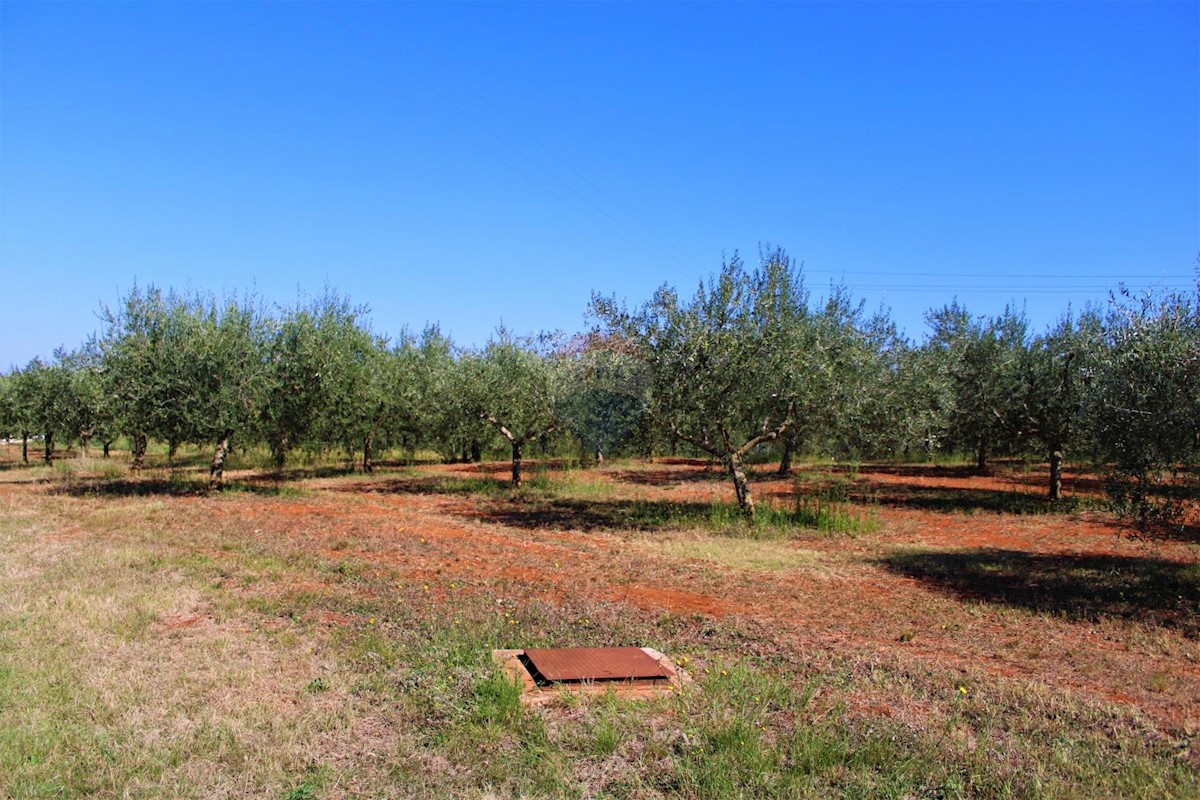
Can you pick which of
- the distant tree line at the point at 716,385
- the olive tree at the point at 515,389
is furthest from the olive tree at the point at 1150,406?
the olive tree at the point at 515,389

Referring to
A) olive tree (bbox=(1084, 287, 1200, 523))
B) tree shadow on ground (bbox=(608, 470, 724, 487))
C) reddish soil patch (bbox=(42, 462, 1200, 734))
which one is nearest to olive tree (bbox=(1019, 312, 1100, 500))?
reddish soil patch (bbox=(42, 462, 1200, 734))

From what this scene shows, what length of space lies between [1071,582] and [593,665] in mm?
8803

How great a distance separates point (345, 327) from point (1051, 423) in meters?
20.6

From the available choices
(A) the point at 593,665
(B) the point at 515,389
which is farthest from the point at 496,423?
(A) the point at 593,665

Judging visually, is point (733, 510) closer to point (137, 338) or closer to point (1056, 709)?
point (1056, 709)

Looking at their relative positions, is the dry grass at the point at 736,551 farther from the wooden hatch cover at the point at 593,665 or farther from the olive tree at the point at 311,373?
the olive tree at the point at 311,373

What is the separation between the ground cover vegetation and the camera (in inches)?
203

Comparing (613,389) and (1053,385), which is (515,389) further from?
(1053,385)

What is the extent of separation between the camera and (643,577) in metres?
11.7

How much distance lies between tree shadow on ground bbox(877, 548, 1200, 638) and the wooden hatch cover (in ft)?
19.5

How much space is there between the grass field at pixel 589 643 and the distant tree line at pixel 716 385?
7.64 feet

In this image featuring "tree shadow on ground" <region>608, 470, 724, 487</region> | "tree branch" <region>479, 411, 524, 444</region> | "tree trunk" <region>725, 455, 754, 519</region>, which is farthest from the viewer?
"tree shadow on ground" <region>608, 470, 724, 487</region>

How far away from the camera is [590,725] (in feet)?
18.3

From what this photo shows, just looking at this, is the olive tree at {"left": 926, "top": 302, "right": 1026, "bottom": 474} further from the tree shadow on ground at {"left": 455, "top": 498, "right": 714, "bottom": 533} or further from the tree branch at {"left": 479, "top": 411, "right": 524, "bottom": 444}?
the tree branch at {"left": 479, "top": 411, "right": 524, "bottom": 444}
